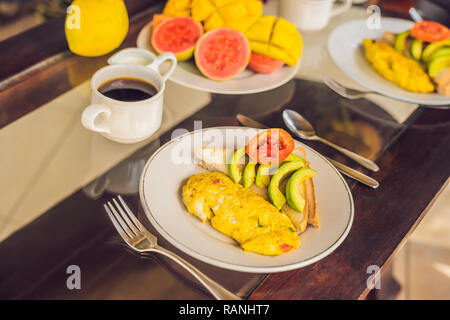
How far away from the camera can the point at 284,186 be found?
99 cm

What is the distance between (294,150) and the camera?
1058 mm

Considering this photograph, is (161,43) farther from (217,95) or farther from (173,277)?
(173,277)

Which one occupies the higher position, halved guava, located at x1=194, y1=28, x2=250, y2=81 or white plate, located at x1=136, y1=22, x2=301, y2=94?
halved guava, located at x1=194, y1=28, x2=250, y2=81

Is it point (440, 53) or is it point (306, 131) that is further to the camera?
point (440, 53)

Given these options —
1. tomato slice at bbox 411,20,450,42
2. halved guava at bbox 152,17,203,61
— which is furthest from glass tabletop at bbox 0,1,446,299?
tomato slice at bbox 411,20,450,42

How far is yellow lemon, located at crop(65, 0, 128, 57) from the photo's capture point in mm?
1233

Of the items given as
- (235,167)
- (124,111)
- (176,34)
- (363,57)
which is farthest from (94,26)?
(363,57)

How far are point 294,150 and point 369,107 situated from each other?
43cm

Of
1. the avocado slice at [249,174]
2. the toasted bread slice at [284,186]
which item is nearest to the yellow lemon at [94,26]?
the toasted bread slice at [284,186]

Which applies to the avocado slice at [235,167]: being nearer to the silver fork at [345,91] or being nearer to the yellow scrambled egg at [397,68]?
the silver fork at [345,91]

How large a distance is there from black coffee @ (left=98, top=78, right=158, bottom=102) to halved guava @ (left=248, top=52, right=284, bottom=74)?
0.39 meters

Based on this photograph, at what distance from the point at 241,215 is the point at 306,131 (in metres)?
0.42

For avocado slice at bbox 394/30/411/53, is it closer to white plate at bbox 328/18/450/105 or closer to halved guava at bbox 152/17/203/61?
white plate at bbox 328/18/450/105

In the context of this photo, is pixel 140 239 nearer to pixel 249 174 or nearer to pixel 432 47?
pixel 249 174
